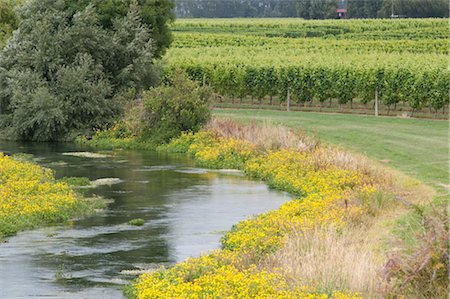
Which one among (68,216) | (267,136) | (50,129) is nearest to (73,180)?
(68,216)

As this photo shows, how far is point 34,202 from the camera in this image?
24.8 metres

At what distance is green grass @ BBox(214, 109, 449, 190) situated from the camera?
3050 cm

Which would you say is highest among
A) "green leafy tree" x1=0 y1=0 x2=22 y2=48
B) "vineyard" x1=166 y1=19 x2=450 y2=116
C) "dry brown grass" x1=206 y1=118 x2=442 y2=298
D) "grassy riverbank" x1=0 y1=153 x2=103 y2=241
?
"green leafy tree" x1=0 y1=0 x2=22 y2=48

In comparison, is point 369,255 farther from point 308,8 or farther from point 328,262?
point 308,8

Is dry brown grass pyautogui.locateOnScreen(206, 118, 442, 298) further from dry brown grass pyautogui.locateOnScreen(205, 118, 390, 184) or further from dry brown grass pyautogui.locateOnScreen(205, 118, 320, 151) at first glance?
dry brown grass pyautogui.locateOnScreen(205, 118, 320, 151)

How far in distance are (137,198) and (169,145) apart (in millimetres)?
12132

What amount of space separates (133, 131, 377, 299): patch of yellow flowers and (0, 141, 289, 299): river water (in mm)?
731

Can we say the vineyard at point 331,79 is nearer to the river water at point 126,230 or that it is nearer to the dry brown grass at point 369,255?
the river water at point 126,230

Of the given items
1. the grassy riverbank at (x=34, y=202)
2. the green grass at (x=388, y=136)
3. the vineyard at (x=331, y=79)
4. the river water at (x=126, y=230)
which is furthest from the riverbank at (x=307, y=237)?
the vineyard at (x=331, y=79)

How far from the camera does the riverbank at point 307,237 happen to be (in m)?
15.4

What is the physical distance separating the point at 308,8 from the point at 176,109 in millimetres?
118676

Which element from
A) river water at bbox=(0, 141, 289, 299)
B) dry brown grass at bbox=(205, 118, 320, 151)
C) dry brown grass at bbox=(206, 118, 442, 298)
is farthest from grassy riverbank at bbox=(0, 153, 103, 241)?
dry brown grass at bbox=(205, 118, 320, 151)

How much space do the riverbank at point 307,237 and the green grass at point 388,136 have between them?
6.06ft

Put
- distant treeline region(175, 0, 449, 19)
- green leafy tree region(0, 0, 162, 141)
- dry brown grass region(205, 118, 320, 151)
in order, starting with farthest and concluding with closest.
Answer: distant treeline region(175, 0, 449, 19) → green leafy tree region(0, 0, 162, 141) → dry brown grass region(205, 118, 320, 151)
